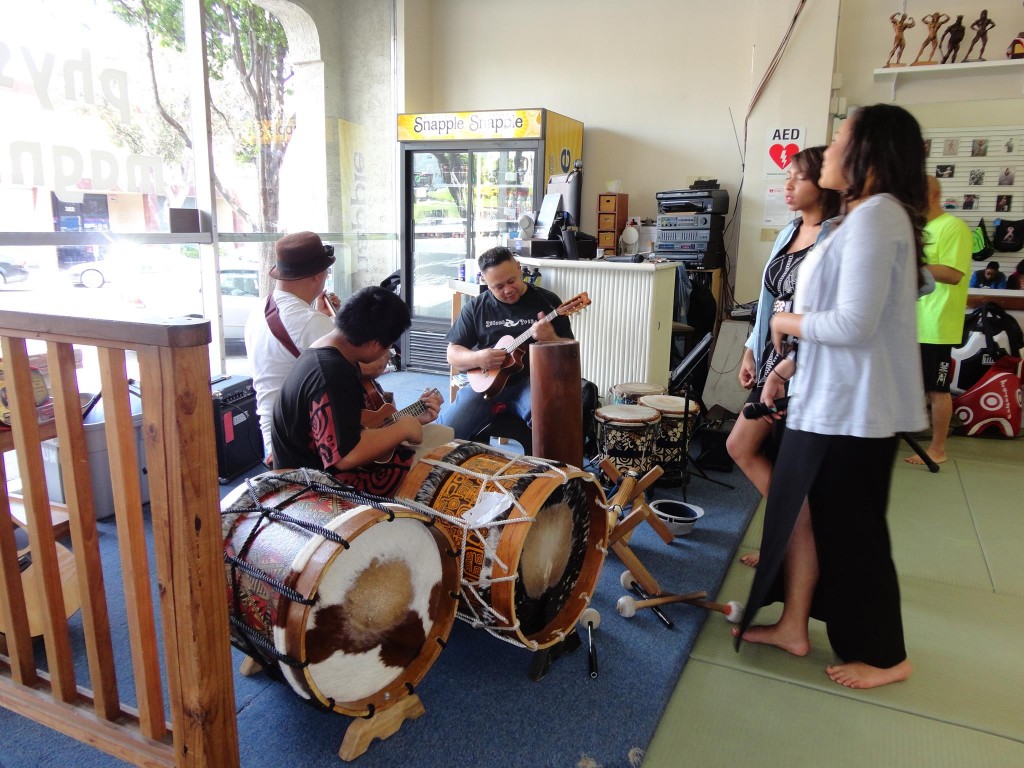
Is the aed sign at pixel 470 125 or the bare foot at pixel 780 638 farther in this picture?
the aed sign at pixel 470 125

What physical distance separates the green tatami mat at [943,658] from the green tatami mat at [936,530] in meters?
0.12

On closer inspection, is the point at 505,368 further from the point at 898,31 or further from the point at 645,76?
the point at 898,31

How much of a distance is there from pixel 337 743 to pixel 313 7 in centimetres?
532

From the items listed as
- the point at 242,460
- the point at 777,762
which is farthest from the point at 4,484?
the point at 242,460

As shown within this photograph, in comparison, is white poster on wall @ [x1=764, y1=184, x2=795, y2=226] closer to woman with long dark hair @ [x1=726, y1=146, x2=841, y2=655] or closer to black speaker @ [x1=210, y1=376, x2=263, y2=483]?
woman with long dark hair @ [x1=726, y1=146, x2=841, y2=655]

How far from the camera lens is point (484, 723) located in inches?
70.3

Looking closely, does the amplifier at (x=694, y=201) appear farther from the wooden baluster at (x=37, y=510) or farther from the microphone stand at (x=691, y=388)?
the wooden baluster at (x=37, y=510)

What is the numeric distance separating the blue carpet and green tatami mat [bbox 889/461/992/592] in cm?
90

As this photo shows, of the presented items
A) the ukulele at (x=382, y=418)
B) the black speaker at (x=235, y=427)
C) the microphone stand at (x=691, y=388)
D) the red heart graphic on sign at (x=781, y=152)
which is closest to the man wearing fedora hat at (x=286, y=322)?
the ukulele at (x=382, y=418)

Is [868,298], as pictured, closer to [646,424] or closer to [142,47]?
[646,424]

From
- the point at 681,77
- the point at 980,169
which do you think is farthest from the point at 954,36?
the point at 681,77

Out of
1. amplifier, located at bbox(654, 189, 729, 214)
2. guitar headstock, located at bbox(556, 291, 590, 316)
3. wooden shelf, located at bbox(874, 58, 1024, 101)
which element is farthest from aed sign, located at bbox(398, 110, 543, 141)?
guitar headstock, located at bbox(556, 291, 590, 316)

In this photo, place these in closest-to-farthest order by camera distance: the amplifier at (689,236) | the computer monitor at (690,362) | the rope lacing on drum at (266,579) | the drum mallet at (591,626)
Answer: the rope lacing on drum at (266,579), the drum mallet at (591,626), the computer monitor at (690,362), the amplifier at (689,236)

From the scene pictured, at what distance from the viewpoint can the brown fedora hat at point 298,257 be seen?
2.56m
